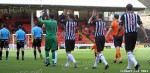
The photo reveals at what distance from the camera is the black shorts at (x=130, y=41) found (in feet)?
45.4

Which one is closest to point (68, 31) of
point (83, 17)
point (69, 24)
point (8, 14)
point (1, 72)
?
point (69, 24)

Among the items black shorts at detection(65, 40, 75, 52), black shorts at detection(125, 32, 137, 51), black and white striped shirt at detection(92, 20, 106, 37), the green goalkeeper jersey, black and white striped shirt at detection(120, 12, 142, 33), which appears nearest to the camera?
black shorts at detection(125, 32, 137, 51)

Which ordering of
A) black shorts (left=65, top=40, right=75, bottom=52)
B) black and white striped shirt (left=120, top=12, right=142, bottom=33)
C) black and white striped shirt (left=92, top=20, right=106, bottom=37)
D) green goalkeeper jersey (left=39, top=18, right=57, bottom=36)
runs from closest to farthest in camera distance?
black and white striped shirt (left=120, top=12, right=142, bottom=33) < black and white striped shirt (left=92, top=20, right=106, bottom=37) < black shorts (left=65, top=40, right=75, bottom=52) < green goalkeeper jersey (left=39, top=18, right=57, bottom=36)

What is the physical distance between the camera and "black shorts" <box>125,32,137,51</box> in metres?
13.8

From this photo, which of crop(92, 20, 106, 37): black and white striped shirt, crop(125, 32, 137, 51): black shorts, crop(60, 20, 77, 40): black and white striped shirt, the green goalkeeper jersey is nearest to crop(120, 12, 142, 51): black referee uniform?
crop(125, 32, 137, 51): black shorts

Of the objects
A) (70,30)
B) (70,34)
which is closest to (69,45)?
(70,34)

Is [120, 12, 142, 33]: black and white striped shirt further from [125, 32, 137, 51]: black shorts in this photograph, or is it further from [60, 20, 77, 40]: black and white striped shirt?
[60, 20, 77, 40]: black and white striped shirt

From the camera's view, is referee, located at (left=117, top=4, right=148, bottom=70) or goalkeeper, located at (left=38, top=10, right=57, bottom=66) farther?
goalkeeper, located at (left=38, top=10, right=57, bottom=66)

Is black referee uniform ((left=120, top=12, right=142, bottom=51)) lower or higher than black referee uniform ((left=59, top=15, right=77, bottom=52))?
higher

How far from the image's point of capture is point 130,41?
1386cm

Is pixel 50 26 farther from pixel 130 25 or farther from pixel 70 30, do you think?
pixel 130 25

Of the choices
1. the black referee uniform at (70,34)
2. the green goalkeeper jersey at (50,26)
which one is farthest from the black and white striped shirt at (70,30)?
the green goalkeeper jersey at (50,26)

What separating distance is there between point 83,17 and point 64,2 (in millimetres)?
10123

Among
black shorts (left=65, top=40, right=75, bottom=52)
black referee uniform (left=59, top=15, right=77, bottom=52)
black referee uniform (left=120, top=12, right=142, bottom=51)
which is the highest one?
black referee uniform (left=120, top=12, right=142, bottom=51)
